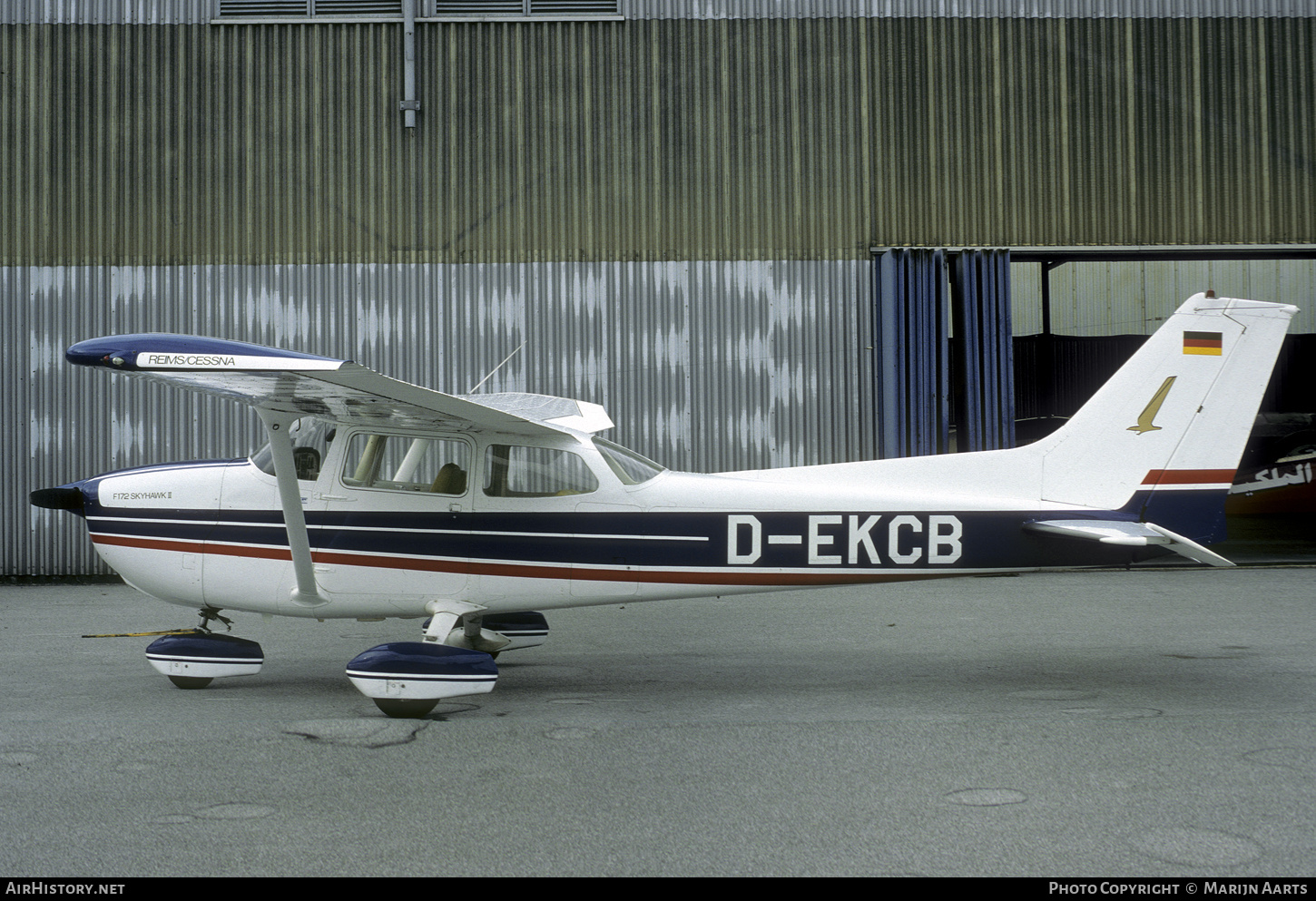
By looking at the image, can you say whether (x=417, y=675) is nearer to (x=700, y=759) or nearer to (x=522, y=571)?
(x=522, y=571)

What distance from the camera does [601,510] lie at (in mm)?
6430

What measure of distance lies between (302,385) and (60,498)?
2.39m

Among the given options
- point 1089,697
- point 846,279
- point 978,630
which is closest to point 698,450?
point 846,279

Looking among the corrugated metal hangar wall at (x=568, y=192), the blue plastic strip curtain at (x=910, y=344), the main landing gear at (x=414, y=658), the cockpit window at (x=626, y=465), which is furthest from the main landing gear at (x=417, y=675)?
the blue plastic strip curtain at (x=910, y=344)

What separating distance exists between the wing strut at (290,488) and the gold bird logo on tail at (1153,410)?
201 inches

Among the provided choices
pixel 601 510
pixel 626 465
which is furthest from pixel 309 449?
pixel 626 465

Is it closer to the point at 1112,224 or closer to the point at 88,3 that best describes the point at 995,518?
the point at 1112,224

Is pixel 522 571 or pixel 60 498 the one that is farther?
pixel 60 498

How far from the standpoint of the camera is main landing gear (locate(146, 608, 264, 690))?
6.20 meters

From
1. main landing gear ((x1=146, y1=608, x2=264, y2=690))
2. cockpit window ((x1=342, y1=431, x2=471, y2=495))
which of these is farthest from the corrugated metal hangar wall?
main landing gear ((x1=146, y1=608, x2=264, y2=690))

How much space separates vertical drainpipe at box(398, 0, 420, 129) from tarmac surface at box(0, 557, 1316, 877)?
21.8 ft

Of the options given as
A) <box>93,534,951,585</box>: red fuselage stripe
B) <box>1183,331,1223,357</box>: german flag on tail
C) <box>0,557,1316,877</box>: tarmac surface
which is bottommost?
<box>0,557,1316,877</box>: tarmac surface

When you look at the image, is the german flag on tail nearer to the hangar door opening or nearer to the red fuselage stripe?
the red fuselage stripe

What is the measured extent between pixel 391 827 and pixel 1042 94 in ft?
38.9
